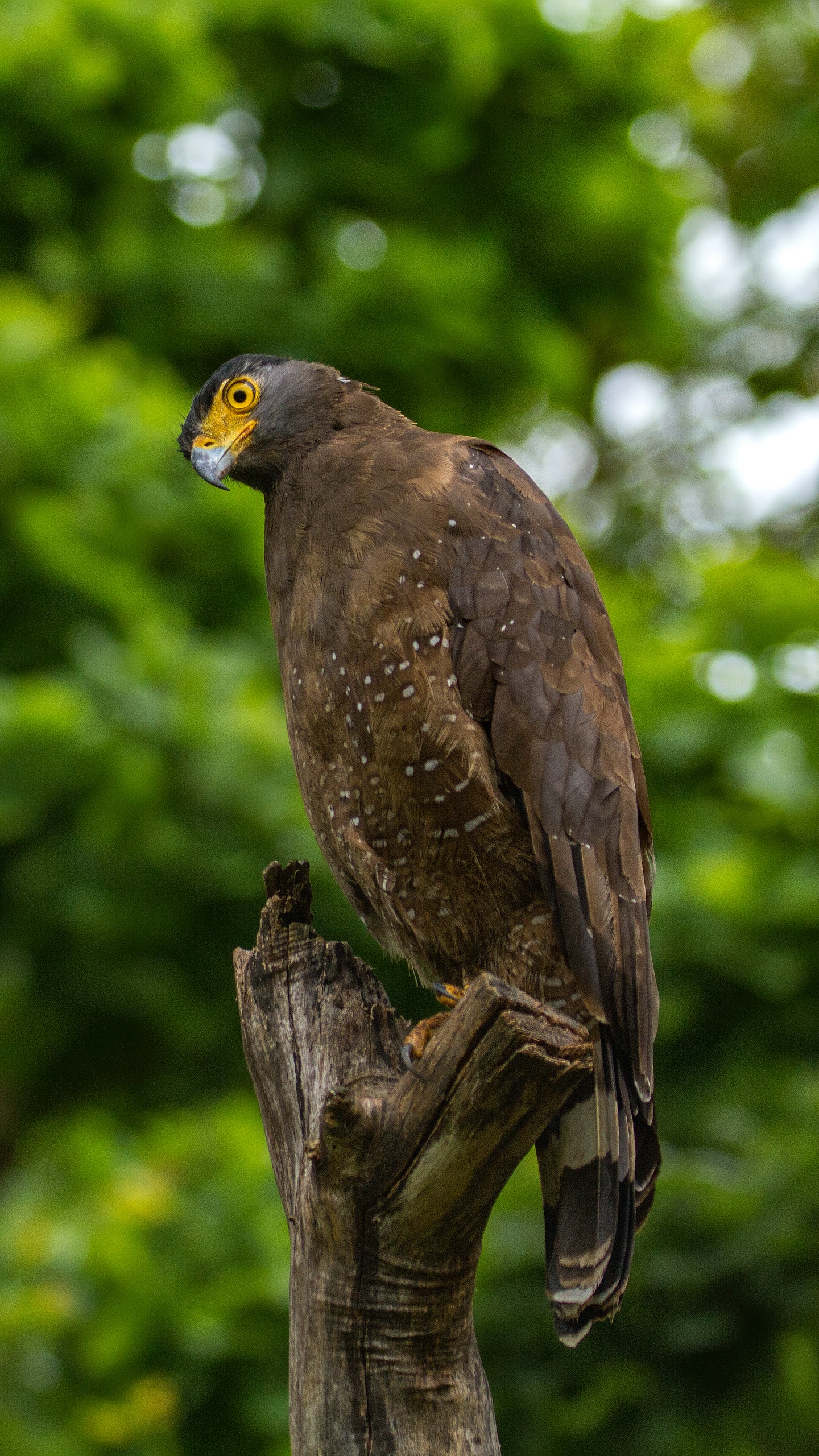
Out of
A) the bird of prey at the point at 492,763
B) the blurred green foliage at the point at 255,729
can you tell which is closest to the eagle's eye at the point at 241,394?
the bird of prey at the point at 492,763

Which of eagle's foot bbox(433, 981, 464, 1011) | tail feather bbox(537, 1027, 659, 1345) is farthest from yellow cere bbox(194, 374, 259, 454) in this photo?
tail feather bbox(537, 1027, 659, 1345)

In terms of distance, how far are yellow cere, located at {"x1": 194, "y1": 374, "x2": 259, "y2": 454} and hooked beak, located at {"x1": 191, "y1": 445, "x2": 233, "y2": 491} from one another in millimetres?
14

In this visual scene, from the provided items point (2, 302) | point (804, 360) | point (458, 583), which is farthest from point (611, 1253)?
point (804, 360)

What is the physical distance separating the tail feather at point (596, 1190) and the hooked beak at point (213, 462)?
157cm

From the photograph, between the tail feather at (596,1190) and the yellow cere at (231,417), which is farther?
the yellow cere at (231,417)

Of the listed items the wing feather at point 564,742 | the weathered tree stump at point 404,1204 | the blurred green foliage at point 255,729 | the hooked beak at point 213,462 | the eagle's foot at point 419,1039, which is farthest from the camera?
the blurred green foliage at point 255,729

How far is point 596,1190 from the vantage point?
10.00 ft

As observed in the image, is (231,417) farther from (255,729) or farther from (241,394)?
(255,729)

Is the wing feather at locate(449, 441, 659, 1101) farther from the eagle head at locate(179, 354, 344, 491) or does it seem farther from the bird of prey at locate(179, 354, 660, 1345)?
the eagle head at locate(179, 354, 344, 491)

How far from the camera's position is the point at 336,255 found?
7211 mm

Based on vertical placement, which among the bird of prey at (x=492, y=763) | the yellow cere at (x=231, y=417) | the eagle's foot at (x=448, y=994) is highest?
the yellow cere at (x=231, y=417)

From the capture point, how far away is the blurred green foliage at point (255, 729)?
4777 mm

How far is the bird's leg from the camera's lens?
2912 mm

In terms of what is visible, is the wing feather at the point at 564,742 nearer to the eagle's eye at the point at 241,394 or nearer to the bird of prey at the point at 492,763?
the bird of prey at the point at 492,763
